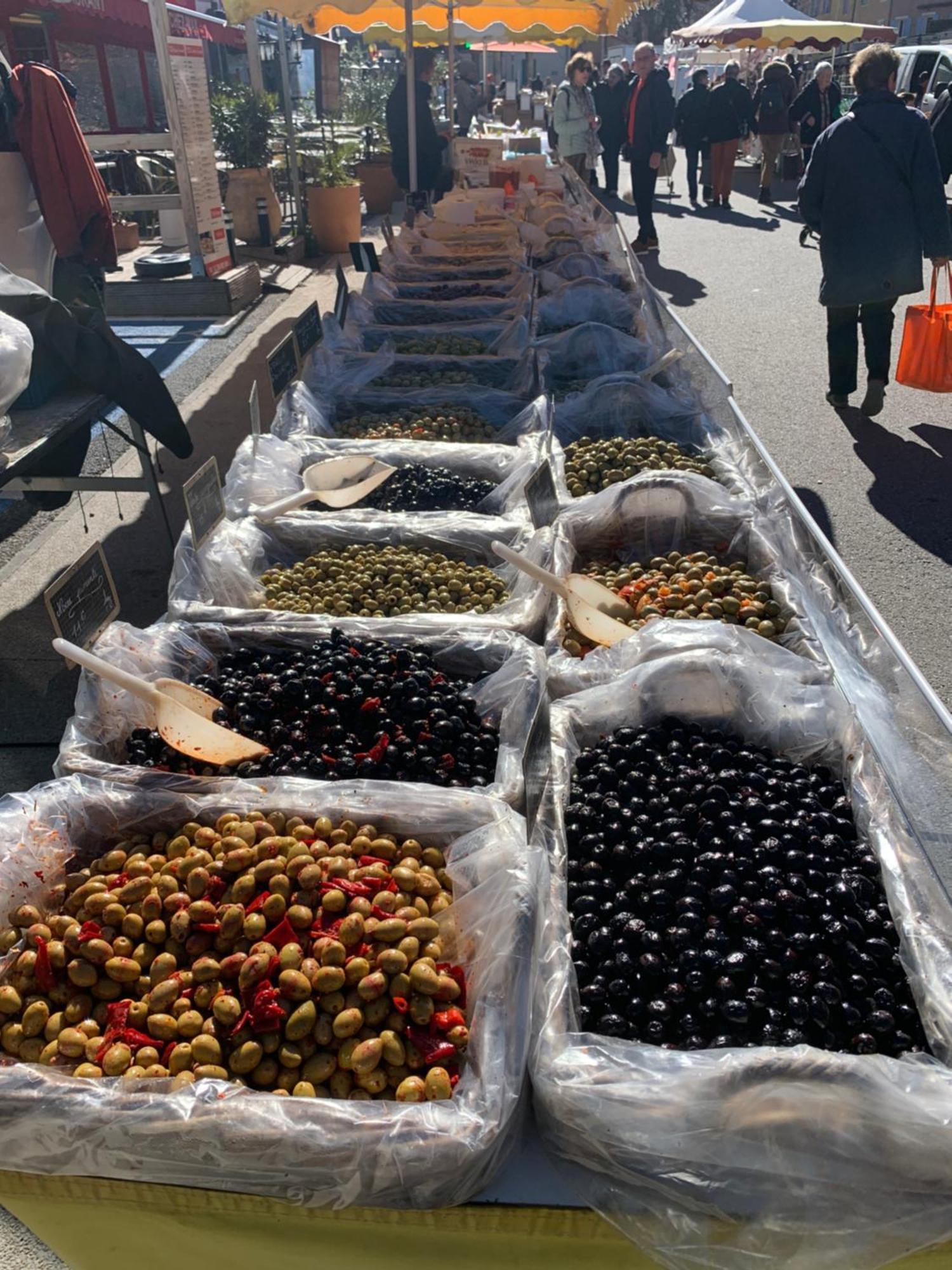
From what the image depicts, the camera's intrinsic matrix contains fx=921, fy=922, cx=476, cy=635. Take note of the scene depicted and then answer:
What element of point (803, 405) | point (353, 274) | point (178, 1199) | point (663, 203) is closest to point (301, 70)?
point (663, 203)

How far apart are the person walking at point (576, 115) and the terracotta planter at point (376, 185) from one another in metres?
2.74

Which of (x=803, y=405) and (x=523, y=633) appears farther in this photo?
A: (x=803, y=405)

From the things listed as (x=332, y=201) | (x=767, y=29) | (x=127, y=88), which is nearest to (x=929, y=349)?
(x=332, y=201)

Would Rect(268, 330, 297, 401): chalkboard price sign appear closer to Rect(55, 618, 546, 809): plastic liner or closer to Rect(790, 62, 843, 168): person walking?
Rect(55, 618, 546, 809): plastic liner

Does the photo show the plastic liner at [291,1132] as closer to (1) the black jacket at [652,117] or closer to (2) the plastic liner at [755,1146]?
(2) the plastic liner at [755,1146]

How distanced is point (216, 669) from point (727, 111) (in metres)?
12.9

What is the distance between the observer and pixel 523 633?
286 centimetres

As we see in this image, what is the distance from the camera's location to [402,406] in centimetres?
466

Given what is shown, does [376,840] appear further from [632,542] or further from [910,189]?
[910,189]

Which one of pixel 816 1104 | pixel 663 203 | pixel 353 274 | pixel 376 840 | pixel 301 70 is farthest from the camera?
pixel 301 70

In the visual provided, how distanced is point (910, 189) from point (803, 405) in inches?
59.4

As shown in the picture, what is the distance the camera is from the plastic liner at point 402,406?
14.1 feet

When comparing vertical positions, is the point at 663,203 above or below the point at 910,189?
below

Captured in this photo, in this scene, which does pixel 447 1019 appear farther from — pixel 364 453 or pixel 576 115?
pixel 576 115
